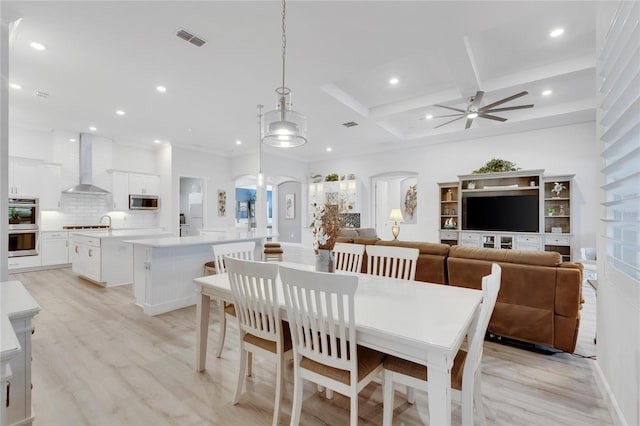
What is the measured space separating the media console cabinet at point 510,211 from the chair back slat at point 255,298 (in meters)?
5.75

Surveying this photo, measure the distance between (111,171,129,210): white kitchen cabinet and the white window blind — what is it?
339 inches

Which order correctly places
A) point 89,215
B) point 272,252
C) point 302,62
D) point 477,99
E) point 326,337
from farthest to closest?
point 89,215 < point 272,252 < point 477,99 < point 302,62 < point 326,337

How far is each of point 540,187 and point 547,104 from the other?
5.06 feet

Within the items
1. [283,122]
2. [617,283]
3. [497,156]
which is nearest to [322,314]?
[283,122]

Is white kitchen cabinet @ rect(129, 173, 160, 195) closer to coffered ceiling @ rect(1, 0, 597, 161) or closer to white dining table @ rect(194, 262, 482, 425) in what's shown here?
coffered ceiling @ rect(1, 0, 597, 161)

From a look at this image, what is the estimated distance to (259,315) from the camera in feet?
5.86

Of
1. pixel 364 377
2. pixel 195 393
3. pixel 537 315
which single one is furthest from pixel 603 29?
pixel 195 393

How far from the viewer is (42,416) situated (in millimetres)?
1812

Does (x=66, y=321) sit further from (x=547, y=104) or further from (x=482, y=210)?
(x=547, y=104)

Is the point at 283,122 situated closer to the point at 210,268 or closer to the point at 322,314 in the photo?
the point at 322,314

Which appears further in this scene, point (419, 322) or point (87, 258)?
point (87, 258)

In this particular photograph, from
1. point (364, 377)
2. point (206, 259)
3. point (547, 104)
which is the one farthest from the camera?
point (547, 104)

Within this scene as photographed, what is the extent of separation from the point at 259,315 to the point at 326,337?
0.50 meters

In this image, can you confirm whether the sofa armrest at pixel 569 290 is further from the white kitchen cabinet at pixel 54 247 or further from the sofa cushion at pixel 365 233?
the white kitchen cabinet at pixel 54 247
